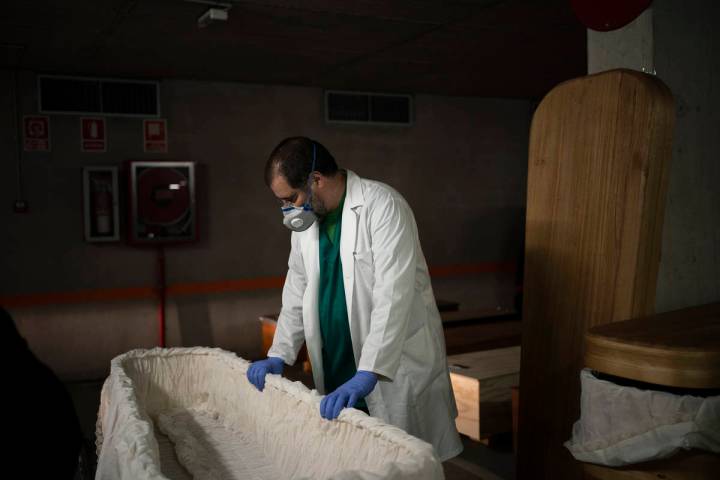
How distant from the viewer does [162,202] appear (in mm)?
5605

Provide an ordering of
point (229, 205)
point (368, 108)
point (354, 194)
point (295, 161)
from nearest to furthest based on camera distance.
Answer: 1. point (295, 161)
2. point (354, 194)
3. point (229, 205)
4. point (368, 108)

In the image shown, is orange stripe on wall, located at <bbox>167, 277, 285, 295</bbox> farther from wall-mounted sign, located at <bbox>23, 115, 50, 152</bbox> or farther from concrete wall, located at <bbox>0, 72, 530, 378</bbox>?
wall-mounted sign, located at <bbox>23, 115, 50, 152</bbox>

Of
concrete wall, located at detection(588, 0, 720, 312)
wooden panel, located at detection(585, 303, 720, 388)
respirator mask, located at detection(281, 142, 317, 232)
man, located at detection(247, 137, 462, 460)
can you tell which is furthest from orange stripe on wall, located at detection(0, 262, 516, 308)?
wooden panel, located at detection(585, 303, 720, 388)

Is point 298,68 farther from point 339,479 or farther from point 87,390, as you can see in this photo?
point 339,479

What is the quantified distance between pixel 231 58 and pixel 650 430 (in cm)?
431

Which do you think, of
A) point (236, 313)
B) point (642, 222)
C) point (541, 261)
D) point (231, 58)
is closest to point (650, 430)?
point (642, 222)

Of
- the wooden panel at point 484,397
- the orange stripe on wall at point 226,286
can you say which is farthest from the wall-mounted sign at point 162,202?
the wooden panel at point 484,397

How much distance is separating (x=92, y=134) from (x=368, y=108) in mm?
2651

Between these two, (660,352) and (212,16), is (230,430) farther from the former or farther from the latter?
(212,16)

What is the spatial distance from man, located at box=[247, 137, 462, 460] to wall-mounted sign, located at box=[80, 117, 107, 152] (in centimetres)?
378

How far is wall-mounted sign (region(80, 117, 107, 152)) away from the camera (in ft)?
18.2

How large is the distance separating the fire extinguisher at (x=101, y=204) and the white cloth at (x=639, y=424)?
4.82 metres

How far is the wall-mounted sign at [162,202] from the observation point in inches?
217

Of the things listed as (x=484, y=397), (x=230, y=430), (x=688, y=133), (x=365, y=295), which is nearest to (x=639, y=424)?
(x=365, y=295)
